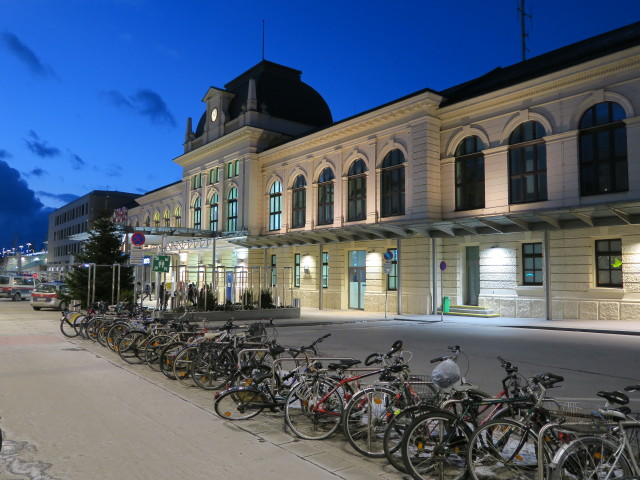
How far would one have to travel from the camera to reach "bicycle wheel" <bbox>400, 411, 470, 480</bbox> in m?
4.87

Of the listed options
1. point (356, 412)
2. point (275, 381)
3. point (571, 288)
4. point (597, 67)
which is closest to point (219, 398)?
point (275, 381)

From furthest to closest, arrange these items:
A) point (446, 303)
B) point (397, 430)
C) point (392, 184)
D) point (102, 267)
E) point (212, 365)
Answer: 1. point (392, 184)
2. point (102, 267)
3. point (446, 303)
4. point (212, 365)
5. point (397, 430)

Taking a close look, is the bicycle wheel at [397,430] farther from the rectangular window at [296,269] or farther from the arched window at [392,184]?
the rectangular window at [296,269]

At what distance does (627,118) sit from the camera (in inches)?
831

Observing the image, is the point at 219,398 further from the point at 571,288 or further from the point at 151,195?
the point at 151,195

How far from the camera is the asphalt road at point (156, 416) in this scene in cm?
527

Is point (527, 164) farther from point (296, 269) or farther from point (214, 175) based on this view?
point (214, 175)

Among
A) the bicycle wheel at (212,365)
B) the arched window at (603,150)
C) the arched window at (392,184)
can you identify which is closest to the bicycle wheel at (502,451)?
the bicycle wheel at (212,365)

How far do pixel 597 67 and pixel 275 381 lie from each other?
67.8ft

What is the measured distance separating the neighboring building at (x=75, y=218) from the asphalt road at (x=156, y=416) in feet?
218

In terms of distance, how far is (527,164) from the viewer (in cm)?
2466

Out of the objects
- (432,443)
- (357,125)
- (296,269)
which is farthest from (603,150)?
(432,443)

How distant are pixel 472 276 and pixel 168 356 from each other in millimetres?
19818

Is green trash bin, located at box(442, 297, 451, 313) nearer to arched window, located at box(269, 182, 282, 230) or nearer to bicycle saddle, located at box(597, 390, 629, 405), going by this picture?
arched window, located at box(269, 182, 282, 230)
